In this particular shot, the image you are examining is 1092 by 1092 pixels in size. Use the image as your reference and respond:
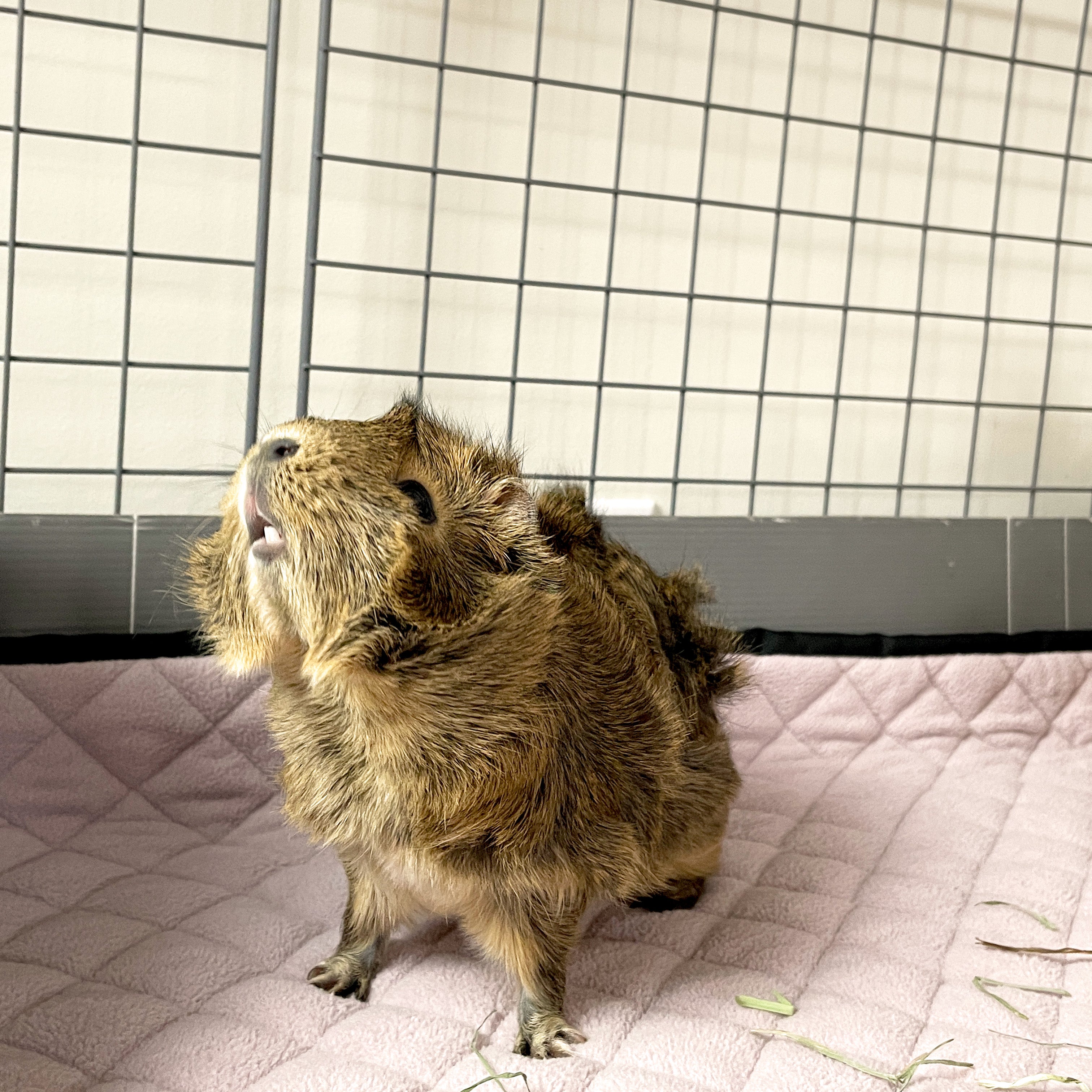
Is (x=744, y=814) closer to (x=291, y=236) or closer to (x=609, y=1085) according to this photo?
(x=609, y=1085)

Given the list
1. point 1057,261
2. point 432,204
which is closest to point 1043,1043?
point 432,204

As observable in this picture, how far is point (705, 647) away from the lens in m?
1.14

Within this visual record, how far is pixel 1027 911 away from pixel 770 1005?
16.8 inches

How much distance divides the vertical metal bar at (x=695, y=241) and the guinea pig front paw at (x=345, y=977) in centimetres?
103

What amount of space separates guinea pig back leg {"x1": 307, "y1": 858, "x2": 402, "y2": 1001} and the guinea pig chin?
0.39 metres

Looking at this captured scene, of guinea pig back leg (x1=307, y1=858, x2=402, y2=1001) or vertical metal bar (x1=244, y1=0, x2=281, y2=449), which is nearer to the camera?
guinea pig back leg (x1=307, y1=858, x2=402, y2=1001)

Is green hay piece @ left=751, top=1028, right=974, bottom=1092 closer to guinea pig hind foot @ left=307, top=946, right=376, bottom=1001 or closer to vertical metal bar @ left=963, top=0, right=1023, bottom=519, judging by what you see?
guinea pig hind foot @ left=307, top=946, right=376, bottom=1001

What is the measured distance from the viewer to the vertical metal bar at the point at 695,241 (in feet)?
5.88

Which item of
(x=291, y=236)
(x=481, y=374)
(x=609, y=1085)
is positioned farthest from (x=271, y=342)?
(x=609, y=1085)

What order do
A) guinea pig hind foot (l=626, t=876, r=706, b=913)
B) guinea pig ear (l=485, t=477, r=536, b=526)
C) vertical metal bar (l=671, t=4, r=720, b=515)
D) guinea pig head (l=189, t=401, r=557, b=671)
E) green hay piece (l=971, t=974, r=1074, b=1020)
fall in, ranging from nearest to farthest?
guinea pig head (l=189, t=401, r=557, b=671) < guinea pig ear (l=485, t=477, r=536, b=526) < green hay piece (l=971, t=974, r=1074, b=1020) < guinea pig hind foot (l=626, t=876, r=706, b=913) < vertical metal bar (l=671, t=4, r=720, b=515)

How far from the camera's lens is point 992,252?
6.70 ft

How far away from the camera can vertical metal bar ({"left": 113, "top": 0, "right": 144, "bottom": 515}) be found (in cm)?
148

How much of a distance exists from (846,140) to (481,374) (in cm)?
83

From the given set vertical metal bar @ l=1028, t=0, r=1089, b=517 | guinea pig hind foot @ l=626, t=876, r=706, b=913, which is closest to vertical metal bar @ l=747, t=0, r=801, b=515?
vertical metal bar @ l=1028, t=0, r=1089, b=517
